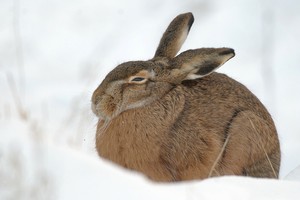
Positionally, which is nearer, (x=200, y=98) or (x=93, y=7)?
(x=200, y=98)

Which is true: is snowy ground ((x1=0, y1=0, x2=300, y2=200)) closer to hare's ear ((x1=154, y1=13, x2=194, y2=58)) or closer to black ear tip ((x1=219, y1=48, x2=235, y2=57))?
hare's ear ((x1=154, y1=13, x2=194, y2=58))

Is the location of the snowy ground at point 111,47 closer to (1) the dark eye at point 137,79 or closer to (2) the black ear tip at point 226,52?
(1) the dark eye at point 137,79

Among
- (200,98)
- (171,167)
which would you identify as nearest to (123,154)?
(171,167)

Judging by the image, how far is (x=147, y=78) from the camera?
22.7ft

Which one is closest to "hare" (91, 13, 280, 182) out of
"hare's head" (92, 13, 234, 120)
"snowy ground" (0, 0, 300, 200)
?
"hare's head" (92, 13, 234, 120)

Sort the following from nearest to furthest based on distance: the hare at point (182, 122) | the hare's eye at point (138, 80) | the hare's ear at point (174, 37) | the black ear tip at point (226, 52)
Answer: the hare at point (182, 122), the hare's eye at point (138, 80), the black ear tip at point (226, 52), the hare's ear at point (174, 37)

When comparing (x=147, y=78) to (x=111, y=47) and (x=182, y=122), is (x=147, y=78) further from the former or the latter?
(x=111, y=47)

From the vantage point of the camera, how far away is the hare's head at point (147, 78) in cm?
676

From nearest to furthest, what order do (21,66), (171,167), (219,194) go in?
(219,194) < (171,167) < (21,66)

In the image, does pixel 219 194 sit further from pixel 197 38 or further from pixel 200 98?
pixel 197 38

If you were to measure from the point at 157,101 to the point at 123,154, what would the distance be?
1.70 ft

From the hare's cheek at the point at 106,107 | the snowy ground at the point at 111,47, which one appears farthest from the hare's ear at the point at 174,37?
the hare's cheek at the point at 106,107

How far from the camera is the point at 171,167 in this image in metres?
6.67

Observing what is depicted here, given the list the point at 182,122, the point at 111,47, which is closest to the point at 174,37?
the point at 182,122
